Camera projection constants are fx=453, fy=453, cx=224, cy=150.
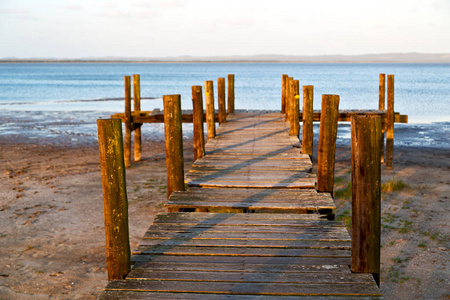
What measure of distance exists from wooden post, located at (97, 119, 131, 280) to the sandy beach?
2249 millimetres

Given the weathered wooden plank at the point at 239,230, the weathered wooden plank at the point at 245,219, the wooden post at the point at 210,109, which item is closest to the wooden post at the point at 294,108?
the wooden post at the point at 210,109

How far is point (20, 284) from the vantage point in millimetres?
6148

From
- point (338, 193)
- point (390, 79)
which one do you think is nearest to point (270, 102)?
point (390, 79)

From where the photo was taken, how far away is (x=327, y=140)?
6211mm

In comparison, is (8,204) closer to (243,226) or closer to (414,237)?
(243,226)

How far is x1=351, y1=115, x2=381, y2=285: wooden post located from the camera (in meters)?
3.70

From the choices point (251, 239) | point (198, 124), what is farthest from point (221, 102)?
point (251, 239)

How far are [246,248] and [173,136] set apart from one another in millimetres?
2092

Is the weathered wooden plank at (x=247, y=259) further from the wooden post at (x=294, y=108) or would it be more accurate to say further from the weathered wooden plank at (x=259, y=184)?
the wooden post at (x=294, y=108)

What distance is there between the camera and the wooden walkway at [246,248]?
3666 mm

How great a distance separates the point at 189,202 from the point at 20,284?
262 centimetres

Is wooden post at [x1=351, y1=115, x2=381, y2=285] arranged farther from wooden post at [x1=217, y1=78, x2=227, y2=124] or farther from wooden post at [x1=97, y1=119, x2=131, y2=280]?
wooden post at [x1=217, y1=78, x2=227, y2=124]

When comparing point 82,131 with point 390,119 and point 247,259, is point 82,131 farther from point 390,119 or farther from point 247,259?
point 247,259

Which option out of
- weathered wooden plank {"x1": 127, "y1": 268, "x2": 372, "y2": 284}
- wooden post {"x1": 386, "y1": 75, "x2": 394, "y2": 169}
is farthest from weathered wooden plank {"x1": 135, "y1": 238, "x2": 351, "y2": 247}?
wooden post {"x1": 386, "y1": 75, "x2": 394, "y2": 169}
